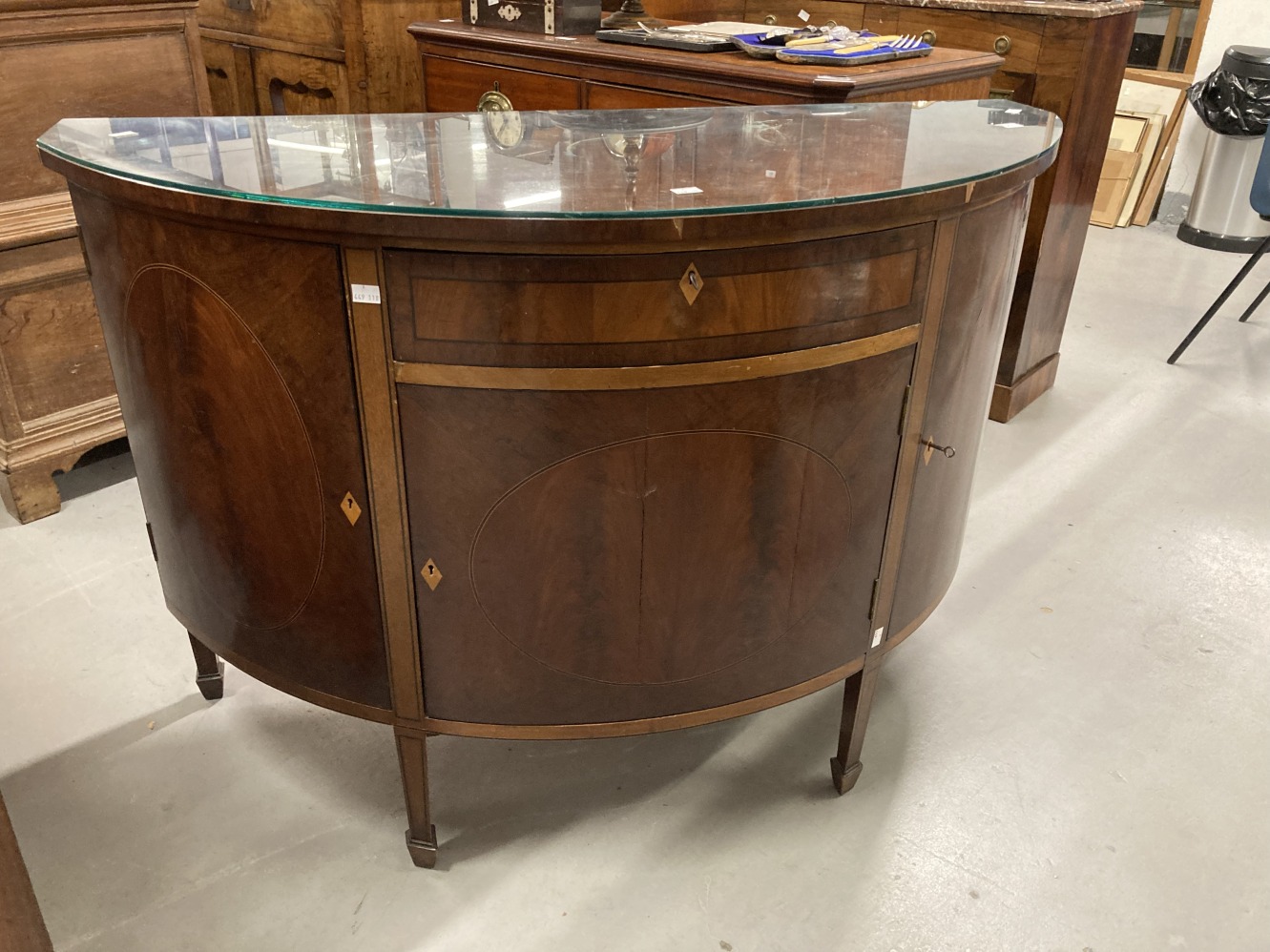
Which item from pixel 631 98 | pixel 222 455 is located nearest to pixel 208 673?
pixel 222 455

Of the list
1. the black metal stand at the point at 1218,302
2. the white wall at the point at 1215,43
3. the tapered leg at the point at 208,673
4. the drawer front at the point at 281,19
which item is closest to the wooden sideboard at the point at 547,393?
the tapered leg at the point at 208,673

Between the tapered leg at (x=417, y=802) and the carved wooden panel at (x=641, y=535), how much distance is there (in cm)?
10

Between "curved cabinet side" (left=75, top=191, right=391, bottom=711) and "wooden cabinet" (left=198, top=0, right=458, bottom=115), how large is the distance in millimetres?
1986

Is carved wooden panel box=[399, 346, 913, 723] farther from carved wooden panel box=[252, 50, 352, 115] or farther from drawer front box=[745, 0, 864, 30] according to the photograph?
carved wooden panel box=[252, 50, 352, 115]

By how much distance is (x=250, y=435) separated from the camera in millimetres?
1414

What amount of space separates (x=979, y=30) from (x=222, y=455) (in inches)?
95.1

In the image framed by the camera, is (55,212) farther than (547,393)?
Yes

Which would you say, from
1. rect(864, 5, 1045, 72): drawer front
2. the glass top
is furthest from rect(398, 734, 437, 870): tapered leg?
rect(864, 5, 1045, 72): drawer front

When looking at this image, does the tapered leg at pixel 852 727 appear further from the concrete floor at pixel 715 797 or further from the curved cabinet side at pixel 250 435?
the curved cabinet side at pixel 250 435

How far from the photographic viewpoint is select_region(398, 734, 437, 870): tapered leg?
159 cm

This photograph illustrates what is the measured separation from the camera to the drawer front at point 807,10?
127 inches

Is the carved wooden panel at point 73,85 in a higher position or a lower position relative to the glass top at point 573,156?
lower

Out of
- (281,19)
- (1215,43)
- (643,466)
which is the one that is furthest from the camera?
(1215,43)

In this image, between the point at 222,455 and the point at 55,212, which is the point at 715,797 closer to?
the point at 222,455
